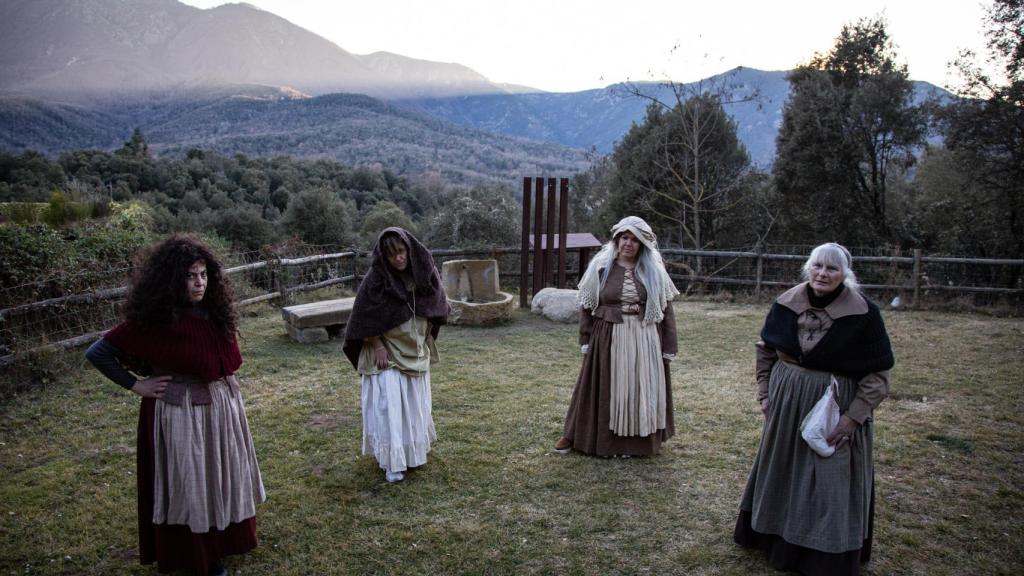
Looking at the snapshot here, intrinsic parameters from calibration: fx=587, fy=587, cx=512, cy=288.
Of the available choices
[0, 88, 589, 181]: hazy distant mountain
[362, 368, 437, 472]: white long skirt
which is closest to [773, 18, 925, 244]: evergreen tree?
[362, 368, 437, 472]: white long skirt

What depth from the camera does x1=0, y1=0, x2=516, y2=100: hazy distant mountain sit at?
1869 inches

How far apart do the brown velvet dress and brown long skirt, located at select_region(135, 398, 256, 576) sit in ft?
8.23

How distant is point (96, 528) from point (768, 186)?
1753cm

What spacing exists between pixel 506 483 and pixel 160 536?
209cm

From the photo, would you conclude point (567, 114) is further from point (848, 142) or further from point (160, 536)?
point (160, 536)

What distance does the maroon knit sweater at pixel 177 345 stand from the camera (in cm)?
270

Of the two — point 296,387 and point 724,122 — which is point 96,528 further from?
point 724,122

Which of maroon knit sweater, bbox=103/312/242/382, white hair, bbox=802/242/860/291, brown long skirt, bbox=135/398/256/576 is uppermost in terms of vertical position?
white hair, bbox=802/242/860/291

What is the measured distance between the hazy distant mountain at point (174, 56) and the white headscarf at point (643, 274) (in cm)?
4602

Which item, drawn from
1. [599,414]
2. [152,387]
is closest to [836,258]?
[599,414]

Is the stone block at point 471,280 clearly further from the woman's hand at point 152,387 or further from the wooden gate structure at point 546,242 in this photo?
the woman's hand at point 152,387

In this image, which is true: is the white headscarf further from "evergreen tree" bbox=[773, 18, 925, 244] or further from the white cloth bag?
"evergreen tree" bbox=[773, 18, 925, 244]

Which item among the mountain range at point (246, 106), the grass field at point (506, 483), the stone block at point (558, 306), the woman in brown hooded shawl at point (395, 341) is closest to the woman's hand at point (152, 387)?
the grass field at point (506, 483)

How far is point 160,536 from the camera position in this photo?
2.83 m
